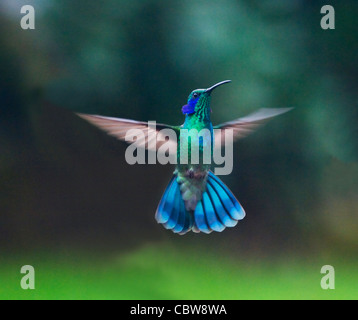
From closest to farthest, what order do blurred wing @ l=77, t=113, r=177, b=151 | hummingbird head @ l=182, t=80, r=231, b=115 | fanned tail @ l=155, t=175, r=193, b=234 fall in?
blurred wing @ l=77, t=113, r=177, b=151, hummingbird head @ l=182, t=80, r=231, b=115, fanned tail @ l=155, t=175, r=193, b=234

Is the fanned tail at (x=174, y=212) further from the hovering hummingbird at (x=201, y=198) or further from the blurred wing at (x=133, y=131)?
the blurred wing at (x=133, y=131)

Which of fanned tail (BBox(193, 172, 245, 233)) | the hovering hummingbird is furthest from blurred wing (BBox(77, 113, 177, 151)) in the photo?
fanned tail (BBox(193, 172, 245, 233))

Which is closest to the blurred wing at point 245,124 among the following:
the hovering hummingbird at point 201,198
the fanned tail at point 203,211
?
the hovering hummingbird at point 201,198

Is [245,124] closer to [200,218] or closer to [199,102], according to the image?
[199,102]

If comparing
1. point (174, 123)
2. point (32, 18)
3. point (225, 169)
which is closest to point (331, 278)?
point (225, 169)

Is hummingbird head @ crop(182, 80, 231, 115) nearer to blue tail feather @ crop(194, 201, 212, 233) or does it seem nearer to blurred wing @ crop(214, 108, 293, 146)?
blurred wing @ crop(214, 108, 293, 146)

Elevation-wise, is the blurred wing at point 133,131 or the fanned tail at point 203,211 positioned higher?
the blurred wing at point 133,131

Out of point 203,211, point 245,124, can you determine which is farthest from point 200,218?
point 245,124
